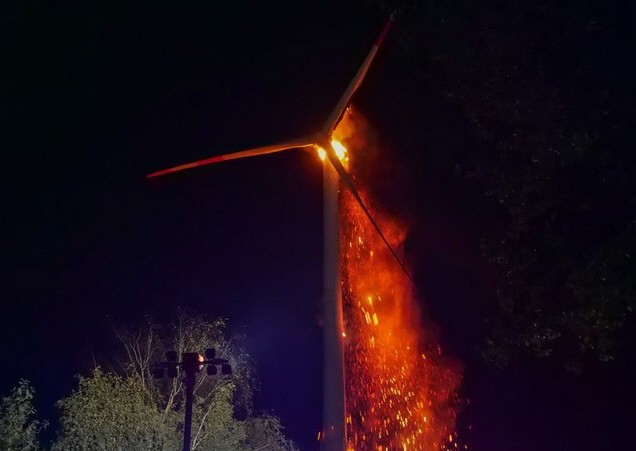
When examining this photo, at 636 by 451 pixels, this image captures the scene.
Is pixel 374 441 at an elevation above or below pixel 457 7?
below

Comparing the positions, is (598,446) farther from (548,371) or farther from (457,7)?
(457,7)

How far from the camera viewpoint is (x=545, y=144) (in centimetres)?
836

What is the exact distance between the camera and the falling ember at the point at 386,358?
1388cm

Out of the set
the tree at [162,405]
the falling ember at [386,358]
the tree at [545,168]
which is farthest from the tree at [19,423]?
the tree at [545,168]

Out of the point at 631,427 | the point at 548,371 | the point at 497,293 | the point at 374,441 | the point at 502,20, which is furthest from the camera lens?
the point at 374,441

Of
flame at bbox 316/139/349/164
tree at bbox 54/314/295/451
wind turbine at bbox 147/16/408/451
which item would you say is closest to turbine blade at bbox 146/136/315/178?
wind turbine at bbox 147/16/408/451

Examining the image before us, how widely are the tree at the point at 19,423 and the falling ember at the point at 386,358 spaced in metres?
14.7

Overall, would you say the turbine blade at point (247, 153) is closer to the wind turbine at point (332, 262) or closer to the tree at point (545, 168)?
the wind turbine at point (332, 262)

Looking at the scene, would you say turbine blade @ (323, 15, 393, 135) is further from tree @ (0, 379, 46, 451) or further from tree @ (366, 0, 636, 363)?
tree @ (0, 379, 46, 451)

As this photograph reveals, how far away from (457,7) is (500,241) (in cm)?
355

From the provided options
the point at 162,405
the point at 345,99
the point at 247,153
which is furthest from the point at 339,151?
the point at 162,405

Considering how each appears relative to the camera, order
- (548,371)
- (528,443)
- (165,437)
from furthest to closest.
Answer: (165,437)
(528,443)
(548,371)

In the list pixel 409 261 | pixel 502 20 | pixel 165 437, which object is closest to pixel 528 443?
pixel 409 261

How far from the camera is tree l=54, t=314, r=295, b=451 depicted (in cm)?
2259
